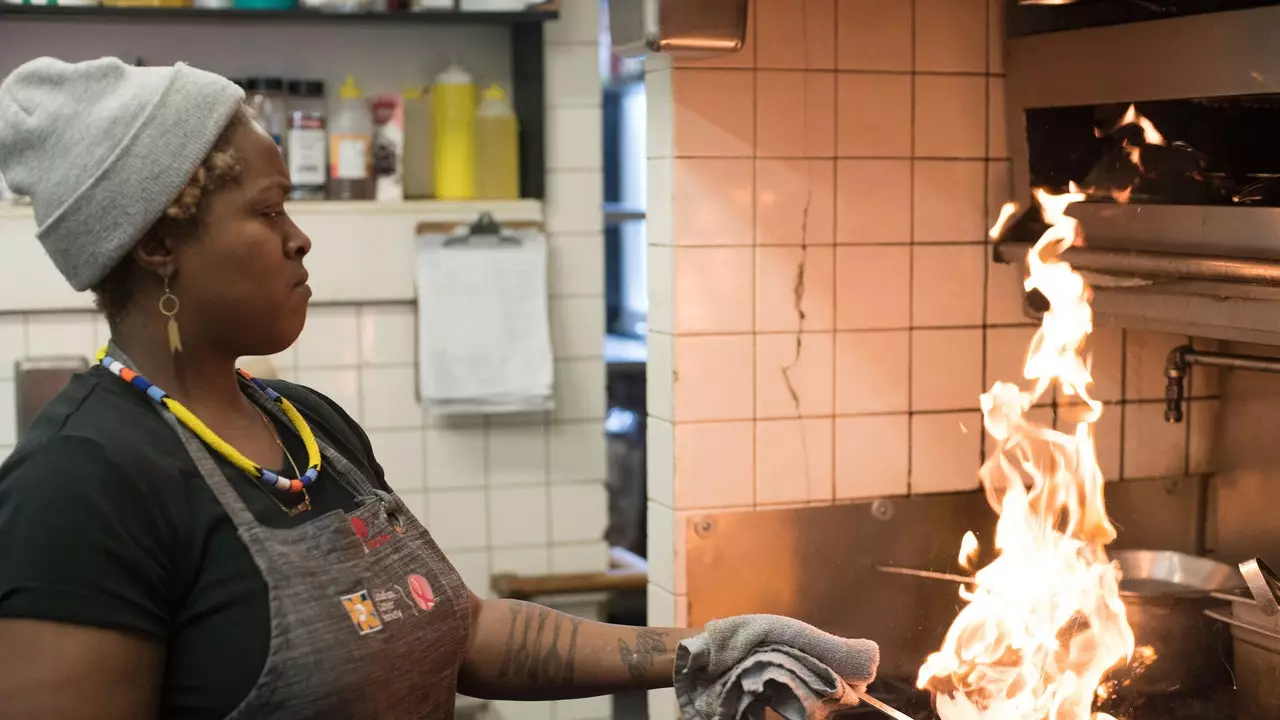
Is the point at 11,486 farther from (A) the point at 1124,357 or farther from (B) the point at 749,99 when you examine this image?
(A) the point at 1124,357

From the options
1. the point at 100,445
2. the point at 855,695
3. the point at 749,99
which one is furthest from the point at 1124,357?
the point at 100,445

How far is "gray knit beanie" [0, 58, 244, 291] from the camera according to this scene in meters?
1.30

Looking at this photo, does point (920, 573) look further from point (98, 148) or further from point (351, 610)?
point (98, 148)

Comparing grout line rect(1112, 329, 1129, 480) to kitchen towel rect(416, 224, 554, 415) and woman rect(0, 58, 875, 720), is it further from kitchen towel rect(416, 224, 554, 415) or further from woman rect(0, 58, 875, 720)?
kitchen towel rect(416, 224, 554, 415)

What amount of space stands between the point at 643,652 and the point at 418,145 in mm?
1923

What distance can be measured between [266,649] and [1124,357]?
1480 mm

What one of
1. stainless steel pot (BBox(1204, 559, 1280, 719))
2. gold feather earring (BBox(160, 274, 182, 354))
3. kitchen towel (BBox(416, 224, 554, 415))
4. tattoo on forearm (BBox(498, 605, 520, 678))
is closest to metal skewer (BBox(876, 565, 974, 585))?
stainless steel pot (BBox(1204, 559, 1280, 719))

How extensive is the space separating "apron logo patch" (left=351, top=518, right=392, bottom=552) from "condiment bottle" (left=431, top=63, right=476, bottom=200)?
1820 mm

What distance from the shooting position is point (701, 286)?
205 centimetres

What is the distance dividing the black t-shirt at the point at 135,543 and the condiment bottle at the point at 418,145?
1.93 m

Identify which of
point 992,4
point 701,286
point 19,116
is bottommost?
point 701,286

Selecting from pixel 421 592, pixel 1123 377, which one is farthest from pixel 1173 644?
pixel 421 592

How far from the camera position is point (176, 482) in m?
1.30

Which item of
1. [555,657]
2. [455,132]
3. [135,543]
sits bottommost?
[555,657]
